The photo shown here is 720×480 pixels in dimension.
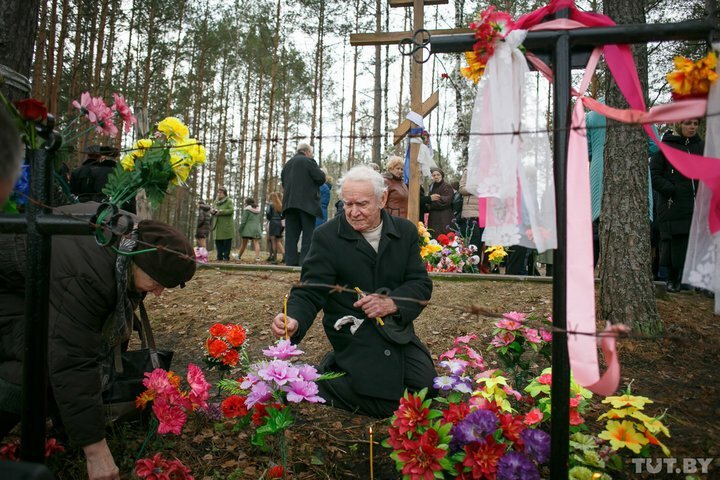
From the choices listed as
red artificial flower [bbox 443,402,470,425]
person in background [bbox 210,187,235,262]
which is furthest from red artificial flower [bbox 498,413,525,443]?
person in background [bbox 210,187,235,262]

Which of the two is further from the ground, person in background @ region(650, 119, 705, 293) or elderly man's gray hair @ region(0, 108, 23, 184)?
person in background @ region(650, 119, 705, 293)

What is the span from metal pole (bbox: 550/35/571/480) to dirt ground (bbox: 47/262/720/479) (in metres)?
0.32

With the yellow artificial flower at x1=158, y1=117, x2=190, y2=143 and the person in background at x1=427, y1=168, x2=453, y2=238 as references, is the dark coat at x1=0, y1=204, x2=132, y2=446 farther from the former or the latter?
the person in background at x1=427, y1=168, x2=453, y2=238

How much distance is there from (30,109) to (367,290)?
5.84ft

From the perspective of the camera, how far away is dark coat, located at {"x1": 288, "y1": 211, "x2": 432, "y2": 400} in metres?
2.54

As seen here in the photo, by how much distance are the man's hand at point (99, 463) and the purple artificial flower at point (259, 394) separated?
0.54 m

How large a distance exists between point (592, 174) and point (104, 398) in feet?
14.3

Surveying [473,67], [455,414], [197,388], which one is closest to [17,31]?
[197,388]

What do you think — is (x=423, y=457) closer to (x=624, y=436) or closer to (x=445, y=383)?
(x=445, y=383)

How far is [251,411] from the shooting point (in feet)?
6.63

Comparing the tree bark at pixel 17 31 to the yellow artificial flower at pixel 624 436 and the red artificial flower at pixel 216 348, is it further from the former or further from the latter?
the yellow artificial flower at pixel 624 436

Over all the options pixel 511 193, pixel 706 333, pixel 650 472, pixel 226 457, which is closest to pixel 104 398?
pixel 226 457

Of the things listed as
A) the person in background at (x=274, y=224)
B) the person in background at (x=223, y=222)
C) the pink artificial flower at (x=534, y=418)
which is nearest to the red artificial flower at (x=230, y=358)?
the pink artificial flower at (x=534, y=418)

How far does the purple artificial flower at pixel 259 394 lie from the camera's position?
6.11ft
